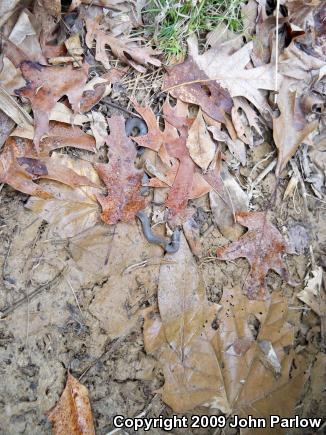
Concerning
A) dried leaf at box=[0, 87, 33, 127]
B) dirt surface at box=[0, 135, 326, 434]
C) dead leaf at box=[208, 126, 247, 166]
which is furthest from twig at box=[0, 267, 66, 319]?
dead leaf at box=[208, 126, 247, 166]

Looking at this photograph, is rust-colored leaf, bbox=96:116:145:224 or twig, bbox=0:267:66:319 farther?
rust-colored leaf, bbox=96:116:145:224

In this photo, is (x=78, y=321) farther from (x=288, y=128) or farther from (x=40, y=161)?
(x=288, y=128)

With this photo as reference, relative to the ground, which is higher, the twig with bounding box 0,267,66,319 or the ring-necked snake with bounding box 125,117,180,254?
the ring-necked snake with bounding box 125,117,180,254

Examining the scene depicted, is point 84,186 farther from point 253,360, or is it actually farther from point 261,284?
point 253,360

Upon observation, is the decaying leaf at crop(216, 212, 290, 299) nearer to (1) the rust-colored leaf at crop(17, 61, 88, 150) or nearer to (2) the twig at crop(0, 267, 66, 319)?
(2) the twig at crop(0, 267, 66, 319)

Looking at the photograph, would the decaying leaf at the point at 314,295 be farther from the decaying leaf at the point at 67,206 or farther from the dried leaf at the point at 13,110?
the dried leaf at the point at 13,110

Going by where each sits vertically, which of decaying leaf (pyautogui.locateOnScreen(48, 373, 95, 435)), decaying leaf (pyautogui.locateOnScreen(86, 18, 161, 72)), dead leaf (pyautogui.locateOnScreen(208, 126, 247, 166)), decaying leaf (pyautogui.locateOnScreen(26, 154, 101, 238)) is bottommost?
decaying leaf (pyautogui.locateOnScreen(48, 373, 95, 435))

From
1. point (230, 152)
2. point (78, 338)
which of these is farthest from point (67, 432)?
point (230, 152)

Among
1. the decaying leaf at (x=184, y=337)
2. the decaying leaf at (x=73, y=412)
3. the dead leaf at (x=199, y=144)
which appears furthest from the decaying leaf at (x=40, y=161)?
the decaying leaf at (x=73, y=412)
